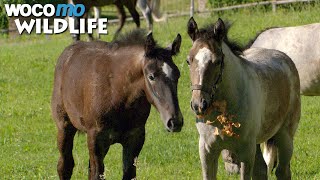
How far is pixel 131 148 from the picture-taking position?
28.8ft

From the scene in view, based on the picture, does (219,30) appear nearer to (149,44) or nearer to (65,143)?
(149,44)

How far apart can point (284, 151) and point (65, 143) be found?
94.1 inches

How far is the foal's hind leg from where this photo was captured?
31.7ft

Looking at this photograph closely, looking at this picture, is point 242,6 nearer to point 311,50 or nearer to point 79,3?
point 79,3

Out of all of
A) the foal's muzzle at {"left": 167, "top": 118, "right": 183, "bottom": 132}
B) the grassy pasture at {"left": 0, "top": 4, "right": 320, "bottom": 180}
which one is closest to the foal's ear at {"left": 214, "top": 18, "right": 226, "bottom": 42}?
the foal's muzzle at {"left": 167, "top": 118, "right": 183, "bottom": 132}

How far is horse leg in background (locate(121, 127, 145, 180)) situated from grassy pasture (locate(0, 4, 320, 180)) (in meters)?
1.58

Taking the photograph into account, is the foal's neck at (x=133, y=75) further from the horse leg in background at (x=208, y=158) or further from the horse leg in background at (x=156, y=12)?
the horse leg in background at (x=156, y=12)

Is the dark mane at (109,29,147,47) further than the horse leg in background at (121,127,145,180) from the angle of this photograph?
Yes

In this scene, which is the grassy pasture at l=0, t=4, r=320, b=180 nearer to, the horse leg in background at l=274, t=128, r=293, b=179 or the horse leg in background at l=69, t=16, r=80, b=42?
the horse leg in background at l=69, t=16, r=80, b=42

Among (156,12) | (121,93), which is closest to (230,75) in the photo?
(121,93)

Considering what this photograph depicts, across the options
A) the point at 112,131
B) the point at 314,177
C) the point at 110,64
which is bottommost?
the point at 314,177

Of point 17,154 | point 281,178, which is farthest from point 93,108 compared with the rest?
point 17,154

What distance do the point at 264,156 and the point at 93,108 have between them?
2.30m

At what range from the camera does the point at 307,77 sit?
12.5m
